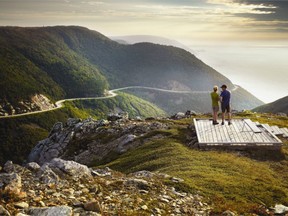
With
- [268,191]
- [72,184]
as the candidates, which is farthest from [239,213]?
[72,184]

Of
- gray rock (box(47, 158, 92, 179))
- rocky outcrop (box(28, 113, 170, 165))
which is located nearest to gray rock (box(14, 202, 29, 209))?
gray rock (box(47, 158, 92, 179))

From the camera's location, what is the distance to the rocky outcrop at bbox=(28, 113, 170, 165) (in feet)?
154

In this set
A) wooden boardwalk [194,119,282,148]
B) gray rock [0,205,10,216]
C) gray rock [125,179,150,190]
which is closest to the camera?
gray rock [0,205,10,216]

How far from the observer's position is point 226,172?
23.4 m

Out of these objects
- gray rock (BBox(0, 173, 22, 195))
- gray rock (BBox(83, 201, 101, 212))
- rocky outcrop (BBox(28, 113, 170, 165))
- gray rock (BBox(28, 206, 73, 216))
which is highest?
gray rock (BBox(0, 173, 22, 195))

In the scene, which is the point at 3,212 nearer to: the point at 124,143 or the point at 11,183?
the point at 11,183

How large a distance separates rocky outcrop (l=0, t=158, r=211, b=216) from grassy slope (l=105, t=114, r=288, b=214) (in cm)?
142

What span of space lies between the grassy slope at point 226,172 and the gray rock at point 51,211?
6860mm

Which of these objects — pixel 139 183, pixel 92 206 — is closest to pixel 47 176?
pixel 92 206

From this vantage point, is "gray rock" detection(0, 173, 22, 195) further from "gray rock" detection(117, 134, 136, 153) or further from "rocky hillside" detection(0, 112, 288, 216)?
"gray rock" detection(117, 134, 136, 153)

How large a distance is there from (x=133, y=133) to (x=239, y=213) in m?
33.7

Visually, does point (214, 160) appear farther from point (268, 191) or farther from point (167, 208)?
point (167, 208)

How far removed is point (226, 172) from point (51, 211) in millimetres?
14223

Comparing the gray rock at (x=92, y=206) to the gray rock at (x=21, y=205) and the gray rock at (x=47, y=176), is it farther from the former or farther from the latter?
the gray rock at (x=47, y=176)
